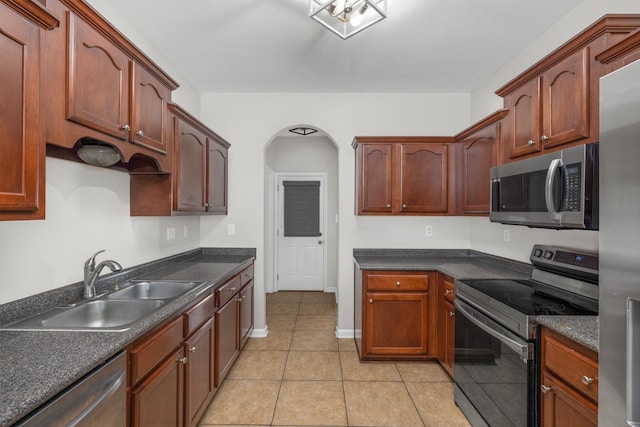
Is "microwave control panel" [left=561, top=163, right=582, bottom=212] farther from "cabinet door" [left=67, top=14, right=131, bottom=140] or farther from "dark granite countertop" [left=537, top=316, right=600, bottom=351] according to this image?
"cabinet door" [left=67, top=14, right=131, bottom=140]

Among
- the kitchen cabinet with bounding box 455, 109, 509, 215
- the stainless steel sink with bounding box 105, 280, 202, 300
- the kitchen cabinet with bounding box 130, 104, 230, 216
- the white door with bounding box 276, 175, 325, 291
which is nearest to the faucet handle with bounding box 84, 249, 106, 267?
the stainless steel sink with bounding box 105, 280, 202, 300

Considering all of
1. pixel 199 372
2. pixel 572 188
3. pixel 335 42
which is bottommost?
pixel 199 372

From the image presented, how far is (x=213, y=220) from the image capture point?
132 inches

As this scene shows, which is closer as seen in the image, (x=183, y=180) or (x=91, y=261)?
(x=91, y=261)

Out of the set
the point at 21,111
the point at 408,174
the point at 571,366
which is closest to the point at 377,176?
the point at 408,174

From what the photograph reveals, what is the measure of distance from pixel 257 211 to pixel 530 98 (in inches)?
101

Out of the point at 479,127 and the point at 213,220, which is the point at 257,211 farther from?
the point at 479,127

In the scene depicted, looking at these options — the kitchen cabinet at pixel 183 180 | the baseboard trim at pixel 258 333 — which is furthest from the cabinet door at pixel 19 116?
the baseboard trim at pixel 258 333

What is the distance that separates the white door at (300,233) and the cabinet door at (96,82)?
138 inches

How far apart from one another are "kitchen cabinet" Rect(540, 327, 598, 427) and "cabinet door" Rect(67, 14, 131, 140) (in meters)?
2.24

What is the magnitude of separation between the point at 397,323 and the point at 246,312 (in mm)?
1418

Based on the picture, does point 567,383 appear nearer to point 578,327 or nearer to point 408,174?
point 578,327

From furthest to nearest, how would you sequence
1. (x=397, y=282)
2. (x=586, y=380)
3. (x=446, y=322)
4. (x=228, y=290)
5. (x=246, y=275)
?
(x=246, y=275) → (x=397, y=282) → (x=446, y=322) → (x=228, y=290) → (x=586, y=380)

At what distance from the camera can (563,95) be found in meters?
1.61
